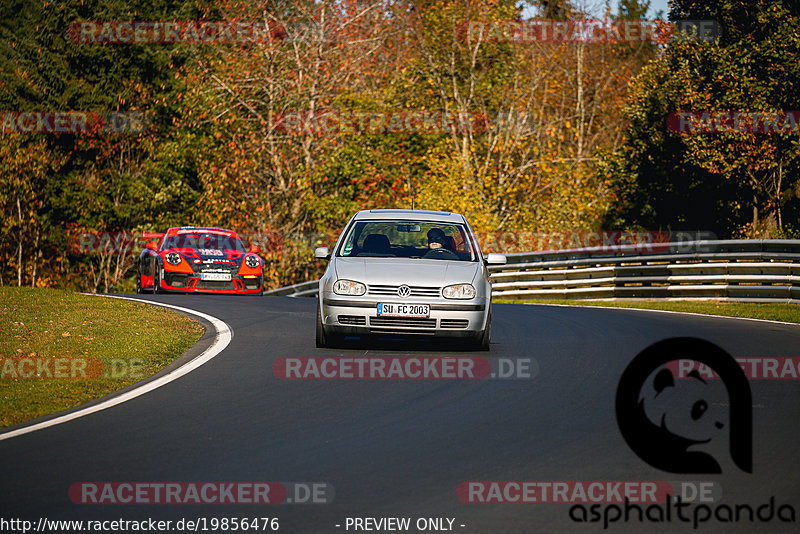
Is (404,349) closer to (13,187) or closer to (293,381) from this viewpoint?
(293,381)

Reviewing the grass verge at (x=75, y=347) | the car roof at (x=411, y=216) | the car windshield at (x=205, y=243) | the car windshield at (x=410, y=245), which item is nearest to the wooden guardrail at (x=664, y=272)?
the car windshield at (x=205, y=243)

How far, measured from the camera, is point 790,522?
5418mm

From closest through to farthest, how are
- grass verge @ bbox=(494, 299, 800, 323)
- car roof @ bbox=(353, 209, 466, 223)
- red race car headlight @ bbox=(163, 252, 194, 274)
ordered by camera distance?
car roof @ bbox=(353, 209, 466, 223) < grass verge @ bbox=(494, 299, 800, 323) < red race car headlight @ bbox=(163, 252, 194, 274)

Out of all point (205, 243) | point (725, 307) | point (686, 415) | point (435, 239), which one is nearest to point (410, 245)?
point (435, 239)

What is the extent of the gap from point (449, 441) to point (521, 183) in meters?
32.0

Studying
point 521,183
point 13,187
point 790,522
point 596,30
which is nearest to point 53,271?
point 13,187

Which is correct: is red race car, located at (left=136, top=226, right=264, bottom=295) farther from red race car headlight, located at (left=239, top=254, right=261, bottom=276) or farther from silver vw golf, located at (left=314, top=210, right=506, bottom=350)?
silver vw golf, located at (left=314, top=210, right=506, bottom=350)

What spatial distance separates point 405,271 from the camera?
12094 millimetres

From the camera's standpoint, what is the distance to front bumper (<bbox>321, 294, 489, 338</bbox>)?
11.8 metres

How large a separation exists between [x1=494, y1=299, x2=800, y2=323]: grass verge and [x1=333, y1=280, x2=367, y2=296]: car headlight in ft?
28.6

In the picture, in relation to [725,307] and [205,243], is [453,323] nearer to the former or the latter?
[725,307]

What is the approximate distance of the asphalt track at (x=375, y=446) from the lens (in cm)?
554

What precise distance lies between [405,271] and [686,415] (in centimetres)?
459

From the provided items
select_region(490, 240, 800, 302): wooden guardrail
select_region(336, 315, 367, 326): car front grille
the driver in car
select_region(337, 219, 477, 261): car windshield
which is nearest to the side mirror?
select_region(337, 219, 477, 261): car windshield
